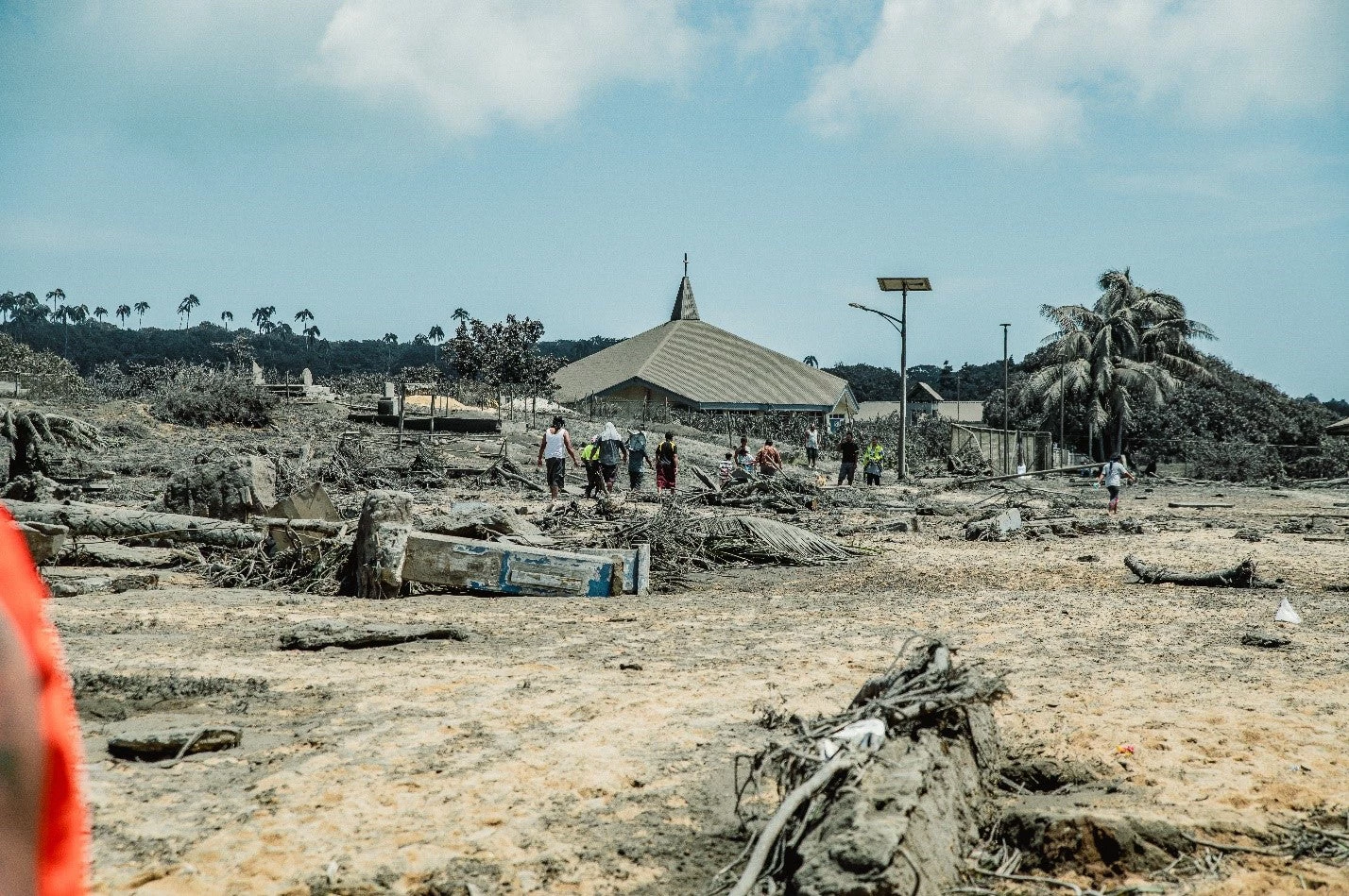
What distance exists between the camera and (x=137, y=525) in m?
12.1

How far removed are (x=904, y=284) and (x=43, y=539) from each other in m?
24.1

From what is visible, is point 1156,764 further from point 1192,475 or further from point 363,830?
point 1192,475

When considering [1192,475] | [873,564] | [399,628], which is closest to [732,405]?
[1192,475]

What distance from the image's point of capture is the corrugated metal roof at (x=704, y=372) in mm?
54625

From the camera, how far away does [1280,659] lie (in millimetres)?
7457

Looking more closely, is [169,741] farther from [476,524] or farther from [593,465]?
[593,465]

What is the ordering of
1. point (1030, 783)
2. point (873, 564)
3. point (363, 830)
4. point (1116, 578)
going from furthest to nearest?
point (873, 564)
point (1116, 578)
point (1030, 783)
point (363, 830)

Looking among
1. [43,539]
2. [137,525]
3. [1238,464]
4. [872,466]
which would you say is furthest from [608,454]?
[1238,464]

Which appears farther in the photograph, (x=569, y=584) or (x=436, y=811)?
(x=569, y=584)

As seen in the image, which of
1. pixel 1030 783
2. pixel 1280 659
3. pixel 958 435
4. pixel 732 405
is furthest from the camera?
pixel 732 405

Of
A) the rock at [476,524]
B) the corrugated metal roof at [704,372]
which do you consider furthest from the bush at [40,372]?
the rock at [476,524]

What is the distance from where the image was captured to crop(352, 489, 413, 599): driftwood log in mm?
10023

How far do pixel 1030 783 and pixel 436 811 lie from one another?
2.60 meters

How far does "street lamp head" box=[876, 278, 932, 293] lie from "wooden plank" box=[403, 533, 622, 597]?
22.1m
